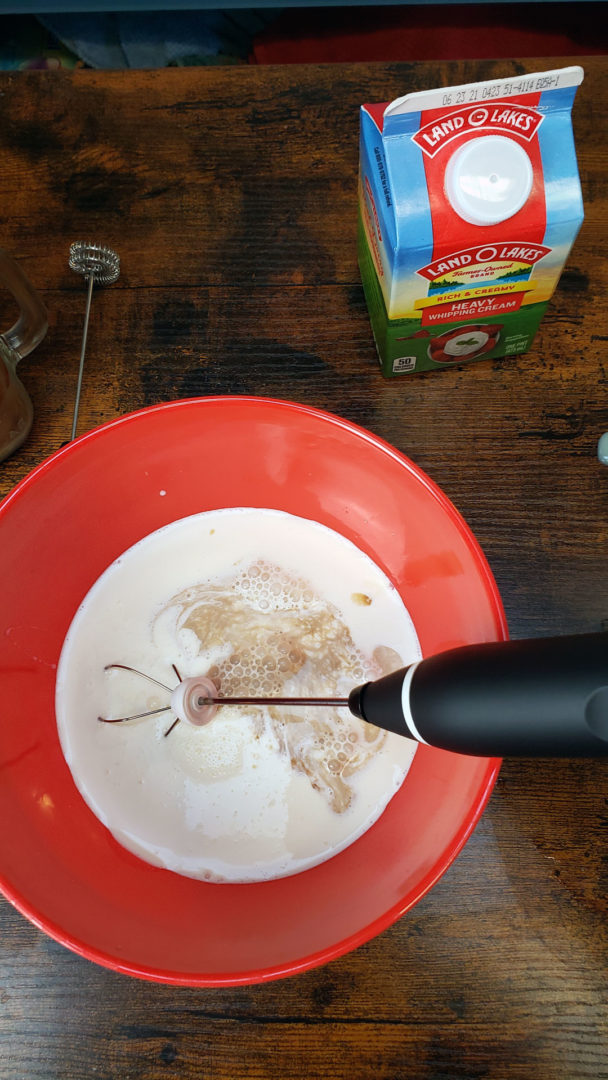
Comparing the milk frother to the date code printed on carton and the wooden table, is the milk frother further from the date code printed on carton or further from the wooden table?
the date code printed on carton

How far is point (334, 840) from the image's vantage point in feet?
2.01

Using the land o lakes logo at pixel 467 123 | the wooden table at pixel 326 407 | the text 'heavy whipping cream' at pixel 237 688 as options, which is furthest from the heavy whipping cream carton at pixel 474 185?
the text 'heavy whipping cream' at pixel 237 688

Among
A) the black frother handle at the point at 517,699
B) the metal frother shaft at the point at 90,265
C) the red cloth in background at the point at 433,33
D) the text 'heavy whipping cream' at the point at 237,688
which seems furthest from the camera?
the red cloth in background at the point at 433,33

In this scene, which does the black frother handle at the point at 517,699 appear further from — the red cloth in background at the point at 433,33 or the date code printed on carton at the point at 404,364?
the red cloth in background at the point at 433,33

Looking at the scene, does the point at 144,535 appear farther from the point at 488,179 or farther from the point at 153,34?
the point at 153,34

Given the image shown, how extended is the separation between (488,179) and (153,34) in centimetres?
86

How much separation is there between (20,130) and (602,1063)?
1.09 m

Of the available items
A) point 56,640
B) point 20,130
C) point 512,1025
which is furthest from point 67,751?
point 20,130

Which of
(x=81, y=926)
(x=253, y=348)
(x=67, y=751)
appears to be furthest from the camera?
(x=253, y=348)

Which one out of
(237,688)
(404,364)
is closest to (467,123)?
(404,364)

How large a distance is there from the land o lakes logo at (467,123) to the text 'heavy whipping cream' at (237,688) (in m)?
0.34

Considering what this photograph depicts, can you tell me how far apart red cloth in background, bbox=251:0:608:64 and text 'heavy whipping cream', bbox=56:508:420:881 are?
85cm

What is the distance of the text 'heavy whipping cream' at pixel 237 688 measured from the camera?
2.04 feet

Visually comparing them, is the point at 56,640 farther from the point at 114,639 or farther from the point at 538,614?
the point at 538,614
